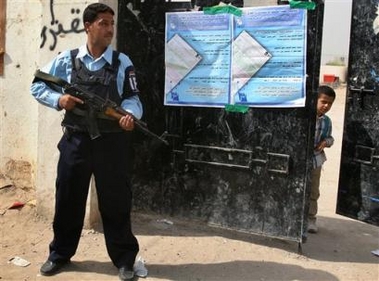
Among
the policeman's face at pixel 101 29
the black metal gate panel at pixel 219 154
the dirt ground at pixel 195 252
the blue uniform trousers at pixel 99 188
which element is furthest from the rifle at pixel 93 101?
the dirt ground at pixel 195 252

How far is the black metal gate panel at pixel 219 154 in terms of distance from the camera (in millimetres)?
4090

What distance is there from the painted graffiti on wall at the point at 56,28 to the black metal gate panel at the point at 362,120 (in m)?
2.32

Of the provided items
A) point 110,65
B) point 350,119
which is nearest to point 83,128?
point 110,65

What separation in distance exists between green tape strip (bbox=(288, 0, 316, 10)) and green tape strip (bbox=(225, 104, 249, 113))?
0.88m

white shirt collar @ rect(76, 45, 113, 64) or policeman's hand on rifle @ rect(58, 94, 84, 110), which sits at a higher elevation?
white shirt collar @ rect(76, 45, 113, 64)

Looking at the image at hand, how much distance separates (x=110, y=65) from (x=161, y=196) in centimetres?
158

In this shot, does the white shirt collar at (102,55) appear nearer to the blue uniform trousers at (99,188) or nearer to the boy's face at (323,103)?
the blue uniform trousers at (99,188)

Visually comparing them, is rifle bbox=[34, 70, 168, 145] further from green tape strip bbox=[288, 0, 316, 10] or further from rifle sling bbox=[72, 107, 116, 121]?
green tape strip bbox=[288, 0, 316, 10]

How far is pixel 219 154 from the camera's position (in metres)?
4.36

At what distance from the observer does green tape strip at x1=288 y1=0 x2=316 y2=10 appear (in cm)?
389

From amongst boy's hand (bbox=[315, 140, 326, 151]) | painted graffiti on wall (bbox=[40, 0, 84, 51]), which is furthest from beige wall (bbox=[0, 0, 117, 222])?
boy's hand (bbox=[315, 140, 326, 151])

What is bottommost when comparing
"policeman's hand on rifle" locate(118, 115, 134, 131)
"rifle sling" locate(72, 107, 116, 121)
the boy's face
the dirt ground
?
the dirt ground

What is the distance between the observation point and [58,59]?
11.7 ft

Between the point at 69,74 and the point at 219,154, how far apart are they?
148 cm
